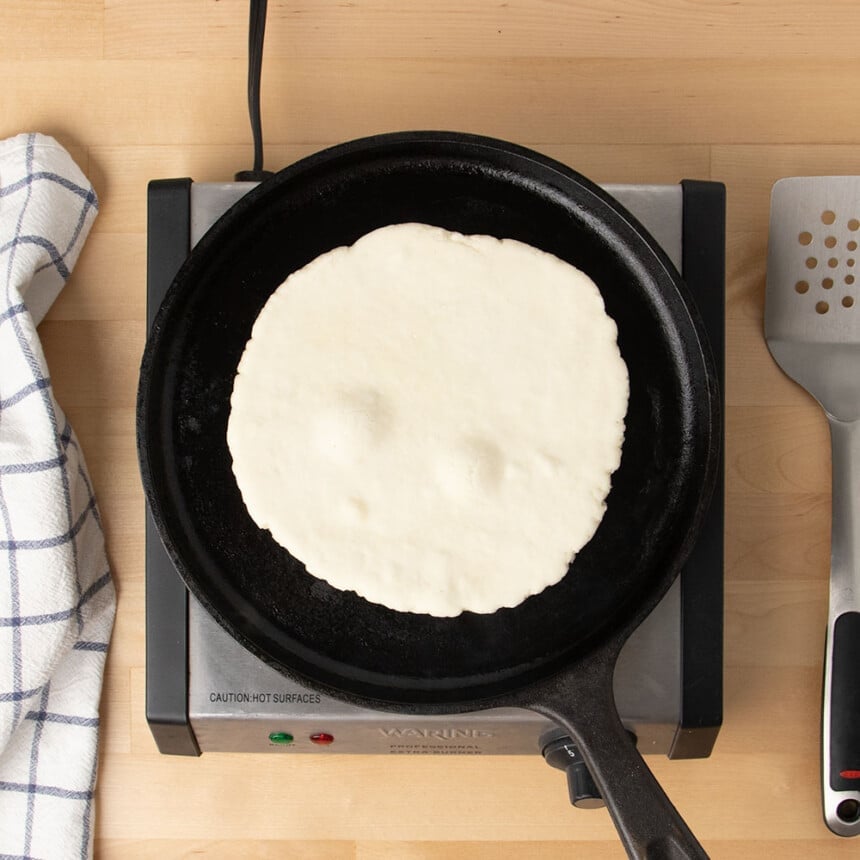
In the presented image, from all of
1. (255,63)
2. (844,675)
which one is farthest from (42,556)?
(844,675)

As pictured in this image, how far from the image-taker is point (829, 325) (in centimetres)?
81

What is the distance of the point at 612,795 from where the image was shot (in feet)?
1.90

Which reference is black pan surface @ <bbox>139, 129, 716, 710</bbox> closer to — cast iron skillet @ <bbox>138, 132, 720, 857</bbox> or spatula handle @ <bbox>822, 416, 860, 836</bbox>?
cast iron skillet @ <bbox>138, 132, 720, 857</bbox>

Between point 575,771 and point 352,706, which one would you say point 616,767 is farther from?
point 352,706

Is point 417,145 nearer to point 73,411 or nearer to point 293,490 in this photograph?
point 293,490

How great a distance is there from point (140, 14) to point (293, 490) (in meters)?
0.53

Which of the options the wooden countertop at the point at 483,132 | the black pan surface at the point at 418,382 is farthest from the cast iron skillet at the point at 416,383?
the wooden countertop at the point at 483,132

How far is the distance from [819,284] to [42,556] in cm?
74

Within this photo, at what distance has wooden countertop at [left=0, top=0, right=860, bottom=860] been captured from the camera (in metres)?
0.82

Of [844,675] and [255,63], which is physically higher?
[255,63]

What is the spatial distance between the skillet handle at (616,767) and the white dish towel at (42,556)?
43cm

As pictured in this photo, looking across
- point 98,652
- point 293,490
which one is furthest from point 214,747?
point 293,490

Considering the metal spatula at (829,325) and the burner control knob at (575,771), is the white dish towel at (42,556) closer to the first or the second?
the burner control knob at (575,771)

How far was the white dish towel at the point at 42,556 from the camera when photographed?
2.52 ft
